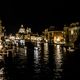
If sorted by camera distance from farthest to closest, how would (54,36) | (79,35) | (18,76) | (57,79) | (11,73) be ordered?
(54,36) → (79,35) → (11,73) → (18,76) → (57,79)

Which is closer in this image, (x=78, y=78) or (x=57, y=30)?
(x=78, y=78)

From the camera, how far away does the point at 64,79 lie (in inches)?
937

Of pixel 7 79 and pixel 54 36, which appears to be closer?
pixel 7 79

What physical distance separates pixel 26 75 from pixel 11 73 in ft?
6.54

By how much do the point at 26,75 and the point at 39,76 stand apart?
49.2 inches

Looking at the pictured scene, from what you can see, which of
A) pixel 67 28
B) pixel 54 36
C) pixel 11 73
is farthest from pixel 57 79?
pixel 54 36

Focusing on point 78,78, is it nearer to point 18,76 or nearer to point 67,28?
point 18,76

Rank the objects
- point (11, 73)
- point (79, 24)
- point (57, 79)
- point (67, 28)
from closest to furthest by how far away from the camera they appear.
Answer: point (57, 79) < point (11, 73) < point (79, 24) < point (67, 28)

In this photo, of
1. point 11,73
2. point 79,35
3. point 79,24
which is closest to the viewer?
point 11,73

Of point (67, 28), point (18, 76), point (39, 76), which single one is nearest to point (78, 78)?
point (39, 76)

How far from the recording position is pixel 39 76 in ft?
84.1

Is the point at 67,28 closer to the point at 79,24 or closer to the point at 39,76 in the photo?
the point at 79,24

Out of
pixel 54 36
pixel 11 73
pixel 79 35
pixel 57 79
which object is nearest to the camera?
pixel 57 79

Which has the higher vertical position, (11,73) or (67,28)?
(67,28)
